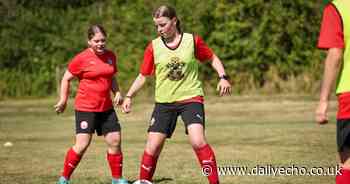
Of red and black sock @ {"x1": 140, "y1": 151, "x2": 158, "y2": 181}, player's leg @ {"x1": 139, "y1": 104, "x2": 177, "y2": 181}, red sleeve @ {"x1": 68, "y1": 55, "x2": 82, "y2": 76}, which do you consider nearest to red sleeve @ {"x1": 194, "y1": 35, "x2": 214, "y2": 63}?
player's leg @ {"x1": 139, "y1": 104, "x2": 177, "y2": 181}

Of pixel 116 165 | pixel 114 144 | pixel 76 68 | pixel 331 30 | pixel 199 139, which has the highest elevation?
pixel 331 30

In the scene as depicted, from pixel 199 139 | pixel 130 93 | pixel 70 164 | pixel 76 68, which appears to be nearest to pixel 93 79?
pixel 76 68

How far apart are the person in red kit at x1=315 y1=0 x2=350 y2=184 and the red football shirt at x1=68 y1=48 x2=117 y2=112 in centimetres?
417

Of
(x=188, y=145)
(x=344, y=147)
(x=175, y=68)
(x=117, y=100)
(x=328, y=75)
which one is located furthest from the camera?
(x=188, y=145)

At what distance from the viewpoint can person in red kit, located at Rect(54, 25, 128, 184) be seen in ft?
33.4

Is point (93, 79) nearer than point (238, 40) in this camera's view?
Yes

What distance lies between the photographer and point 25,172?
38.3 ft

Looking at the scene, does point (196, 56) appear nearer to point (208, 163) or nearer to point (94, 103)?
point (208, 163)

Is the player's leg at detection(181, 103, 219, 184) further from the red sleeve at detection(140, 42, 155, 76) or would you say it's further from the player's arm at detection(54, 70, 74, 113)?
the player's arm at detection(54, 70, 74, 113)

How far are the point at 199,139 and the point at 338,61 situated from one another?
109 inches

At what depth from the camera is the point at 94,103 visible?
10.2m

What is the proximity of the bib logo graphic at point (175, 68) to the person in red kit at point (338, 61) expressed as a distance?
8.88ft

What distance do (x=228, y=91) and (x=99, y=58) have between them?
1958mm

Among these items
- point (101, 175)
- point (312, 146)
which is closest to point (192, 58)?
point (101, 175)
